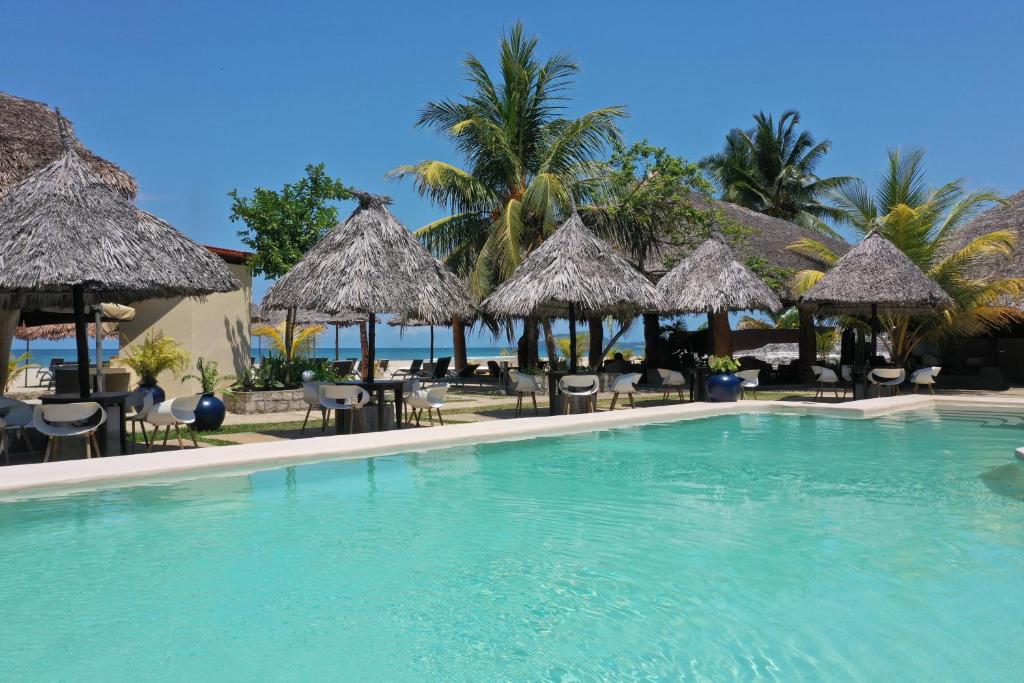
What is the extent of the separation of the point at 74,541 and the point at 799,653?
446 cm

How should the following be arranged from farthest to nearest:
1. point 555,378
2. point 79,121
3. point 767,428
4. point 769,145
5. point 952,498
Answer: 1. point 769,145
2. point 79,121
3. point 555,378
4. point 767,428
5. point 952,498

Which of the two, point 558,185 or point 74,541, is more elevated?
point 558,185

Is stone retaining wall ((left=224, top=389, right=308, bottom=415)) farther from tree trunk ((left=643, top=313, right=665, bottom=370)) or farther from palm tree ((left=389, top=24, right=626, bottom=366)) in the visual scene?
tree trunk ((left=643, top=313, right=665, bottom=370))

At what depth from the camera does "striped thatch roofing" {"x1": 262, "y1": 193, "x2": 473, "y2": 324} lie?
961 cm

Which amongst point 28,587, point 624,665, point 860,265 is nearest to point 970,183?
point 860,265

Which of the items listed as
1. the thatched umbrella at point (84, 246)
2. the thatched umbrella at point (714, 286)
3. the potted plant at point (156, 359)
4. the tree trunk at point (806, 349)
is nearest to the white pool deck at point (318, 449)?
the thatched umbrella at point (84, 246)

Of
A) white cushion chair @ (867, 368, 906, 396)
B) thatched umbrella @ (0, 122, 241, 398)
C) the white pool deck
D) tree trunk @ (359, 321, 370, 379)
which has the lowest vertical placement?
the white pool deck

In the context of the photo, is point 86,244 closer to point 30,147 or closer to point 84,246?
point 84,246

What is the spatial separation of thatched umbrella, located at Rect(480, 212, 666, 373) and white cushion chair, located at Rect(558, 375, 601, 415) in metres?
0.54

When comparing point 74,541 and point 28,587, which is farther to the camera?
point 74,541

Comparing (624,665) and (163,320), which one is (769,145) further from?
(624,665)

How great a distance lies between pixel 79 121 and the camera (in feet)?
50.0

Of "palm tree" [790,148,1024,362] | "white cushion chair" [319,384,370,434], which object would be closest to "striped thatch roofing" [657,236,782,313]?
"palm tree" [790,148,1024,362]

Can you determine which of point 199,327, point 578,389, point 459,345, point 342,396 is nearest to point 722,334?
point 578,389
